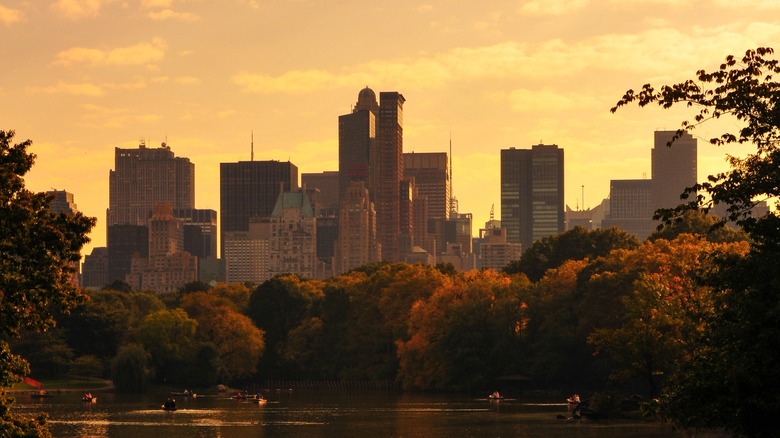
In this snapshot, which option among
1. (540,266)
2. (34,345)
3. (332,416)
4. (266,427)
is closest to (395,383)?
(540,266)

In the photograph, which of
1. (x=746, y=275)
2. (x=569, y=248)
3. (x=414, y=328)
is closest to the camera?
(x=746, y=275)

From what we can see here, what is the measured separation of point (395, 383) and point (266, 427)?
62610 mm

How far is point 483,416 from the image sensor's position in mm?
97938

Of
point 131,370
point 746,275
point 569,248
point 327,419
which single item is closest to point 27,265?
point 746,275

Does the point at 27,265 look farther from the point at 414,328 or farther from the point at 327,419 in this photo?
the point at 414,328

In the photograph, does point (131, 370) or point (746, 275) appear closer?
point (746, 275)

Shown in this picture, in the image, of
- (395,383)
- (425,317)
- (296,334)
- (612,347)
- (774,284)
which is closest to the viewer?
(774,284)

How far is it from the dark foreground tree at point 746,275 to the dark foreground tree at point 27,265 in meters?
17.7

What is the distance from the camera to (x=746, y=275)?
41375mm

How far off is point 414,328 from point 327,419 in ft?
158

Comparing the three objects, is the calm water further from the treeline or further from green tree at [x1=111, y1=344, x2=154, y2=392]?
green tree at [x1=111, y1=344, x2=154, y2=392]

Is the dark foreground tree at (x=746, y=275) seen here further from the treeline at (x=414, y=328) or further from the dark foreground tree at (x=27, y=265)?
the treeline at (x=414, y=328)

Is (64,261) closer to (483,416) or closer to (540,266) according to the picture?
(483,416)

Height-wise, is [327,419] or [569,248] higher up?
[569,248]
